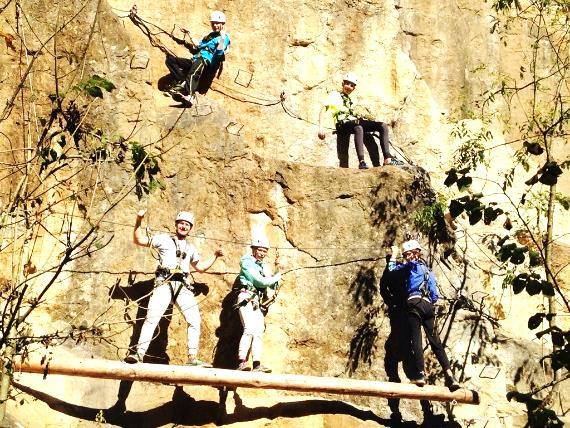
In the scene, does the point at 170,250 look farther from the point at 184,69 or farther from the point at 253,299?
the point at 184,69

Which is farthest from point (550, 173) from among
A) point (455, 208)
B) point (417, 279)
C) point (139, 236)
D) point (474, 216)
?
point (139, 236)

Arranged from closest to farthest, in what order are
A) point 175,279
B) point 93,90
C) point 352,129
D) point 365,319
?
point 93,90, point 175,279, point 365,319, point 352,129

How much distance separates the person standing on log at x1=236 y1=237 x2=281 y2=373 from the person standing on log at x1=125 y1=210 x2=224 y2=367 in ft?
1.61

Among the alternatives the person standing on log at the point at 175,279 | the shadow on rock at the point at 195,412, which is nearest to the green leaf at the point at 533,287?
the person standing on log at the point at 175,279

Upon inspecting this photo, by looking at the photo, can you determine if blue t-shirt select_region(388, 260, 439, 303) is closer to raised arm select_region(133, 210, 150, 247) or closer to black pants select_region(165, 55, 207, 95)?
raised arm select_region(133, 210, 150, 247)

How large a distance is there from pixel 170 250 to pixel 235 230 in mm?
1933

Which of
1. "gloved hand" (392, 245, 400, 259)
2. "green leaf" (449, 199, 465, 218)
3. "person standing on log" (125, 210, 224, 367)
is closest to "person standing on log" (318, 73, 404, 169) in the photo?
"gloved hand" (392, 245, 400, 259)

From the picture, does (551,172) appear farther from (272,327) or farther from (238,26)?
(238,26)

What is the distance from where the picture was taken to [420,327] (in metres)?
12.4

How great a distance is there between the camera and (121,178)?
13.3 m

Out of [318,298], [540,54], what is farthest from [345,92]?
[540,54]

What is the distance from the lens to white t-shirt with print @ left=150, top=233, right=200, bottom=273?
12.0m

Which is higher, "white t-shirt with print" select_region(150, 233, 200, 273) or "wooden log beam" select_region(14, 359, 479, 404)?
"white t-shirt with print" select_region(150, 233, 200, 273)

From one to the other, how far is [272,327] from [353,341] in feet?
3.96
